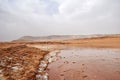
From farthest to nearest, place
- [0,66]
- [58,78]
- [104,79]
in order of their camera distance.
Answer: [0,66] → [58,78] → [104,79]

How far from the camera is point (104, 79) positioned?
7.33 meters

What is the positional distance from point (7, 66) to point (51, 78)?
3233 mm

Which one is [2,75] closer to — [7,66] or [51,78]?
[7,66]

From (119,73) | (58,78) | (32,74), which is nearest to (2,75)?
(32,74)

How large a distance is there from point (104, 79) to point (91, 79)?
2.17 feet

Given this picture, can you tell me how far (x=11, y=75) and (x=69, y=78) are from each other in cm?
316

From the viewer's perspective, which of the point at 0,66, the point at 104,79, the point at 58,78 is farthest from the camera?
the point at 0,66

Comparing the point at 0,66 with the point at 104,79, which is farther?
the point at 0,66

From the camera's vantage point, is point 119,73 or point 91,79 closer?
point 91,79

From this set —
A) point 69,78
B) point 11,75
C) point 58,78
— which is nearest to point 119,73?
point 69,78

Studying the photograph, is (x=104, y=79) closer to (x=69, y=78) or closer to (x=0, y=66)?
(x=69, y=78)

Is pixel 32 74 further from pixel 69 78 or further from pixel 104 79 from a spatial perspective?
pixel 104 79

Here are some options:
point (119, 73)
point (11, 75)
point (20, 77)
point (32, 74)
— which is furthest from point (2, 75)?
point (119, 73)

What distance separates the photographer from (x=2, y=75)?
7551mm
